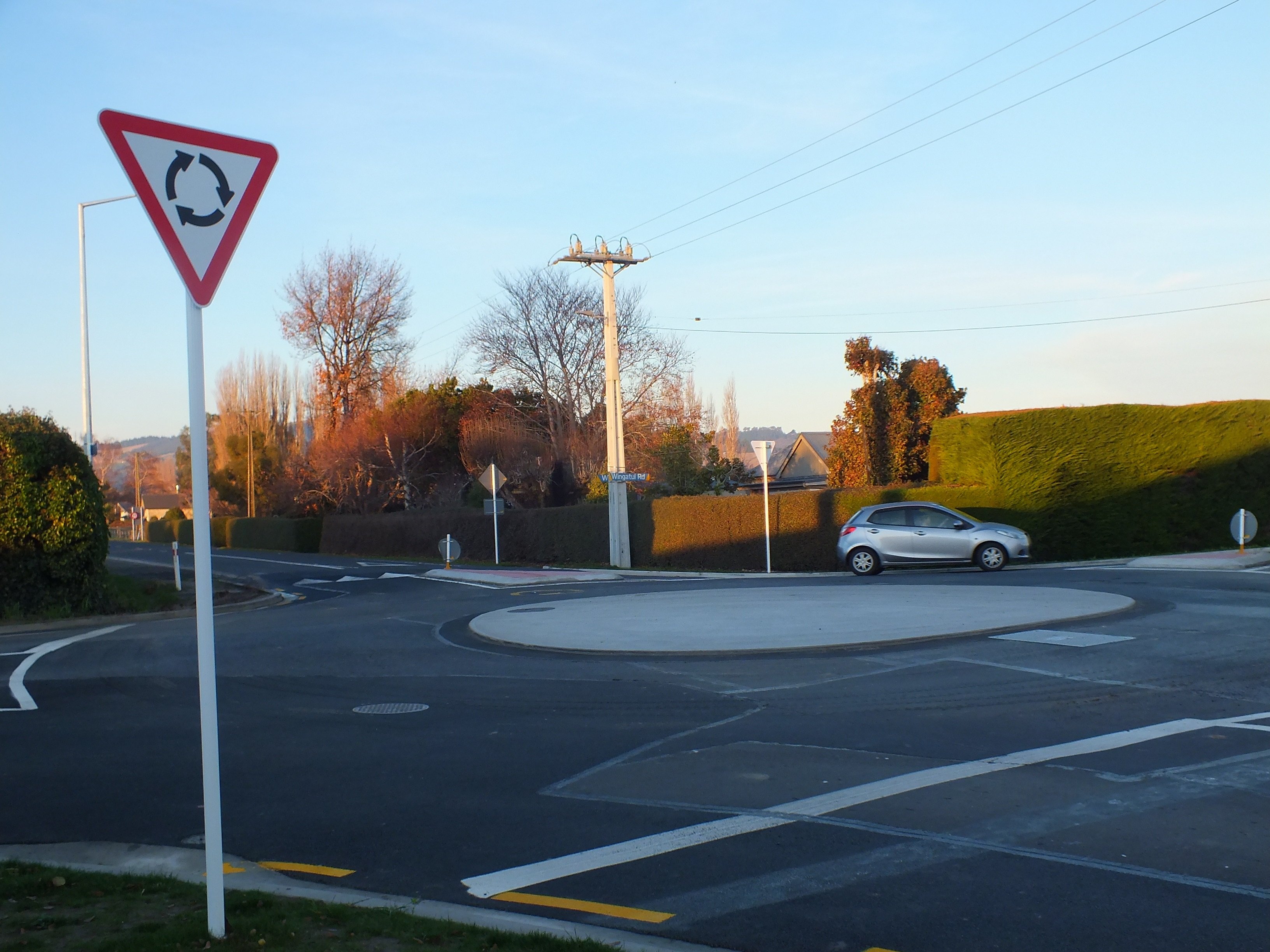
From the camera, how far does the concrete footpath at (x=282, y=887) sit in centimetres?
422

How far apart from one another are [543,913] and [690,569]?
2643 cm

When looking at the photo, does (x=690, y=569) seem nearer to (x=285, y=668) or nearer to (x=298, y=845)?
(x=285, y=668)

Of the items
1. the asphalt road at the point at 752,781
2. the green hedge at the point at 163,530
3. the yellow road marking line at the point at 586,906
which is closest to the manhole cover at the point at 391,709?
the asphalt road at the point at 752,781

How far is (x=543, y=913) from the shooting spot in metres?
4.59

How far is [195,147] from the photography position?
4297mm

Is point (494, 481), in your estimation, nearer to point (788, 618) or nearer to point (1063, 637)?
point (788, 618)

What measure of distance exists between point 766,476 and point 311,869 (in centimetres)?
2170

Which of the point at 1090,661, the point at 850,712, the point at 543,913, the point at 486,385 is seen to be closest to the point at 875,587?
the point at 1090,661

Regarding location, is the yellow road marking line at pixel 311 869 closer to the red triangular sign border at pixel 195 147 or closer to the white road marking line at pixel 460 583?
the red triangular sign border at pixel 195 147

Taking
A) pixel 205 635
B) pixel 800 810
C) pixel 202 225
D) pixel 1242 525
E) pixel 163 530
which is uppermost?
pixel 202 225

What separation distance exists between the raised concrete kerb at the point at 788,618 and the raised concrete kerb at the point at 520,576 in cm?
811

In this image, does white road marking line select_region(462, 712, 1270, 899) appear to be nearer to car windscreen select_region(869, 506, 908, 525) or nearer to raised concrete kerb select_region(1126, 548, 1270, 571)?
raised concrete kerb select_region(1126, 548, 1270, 571)

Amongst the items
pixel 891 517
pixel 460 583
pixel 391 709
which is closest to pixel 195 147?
pixel 391 709

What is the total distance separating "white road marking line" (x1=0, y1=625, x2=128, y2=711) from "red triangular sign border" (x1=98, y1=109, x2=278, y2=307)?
7.82 metres
